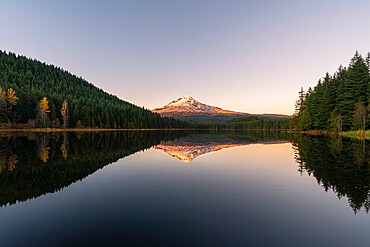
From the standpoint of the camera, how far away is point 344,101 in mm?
72438

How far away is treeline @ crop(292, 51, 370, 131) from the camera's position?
66.1 m

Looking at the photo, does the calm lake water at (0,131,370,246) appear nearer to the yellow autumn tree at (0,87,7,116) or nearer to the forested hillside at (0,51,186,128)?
the yellow autumn tree at (0,87,7,116)

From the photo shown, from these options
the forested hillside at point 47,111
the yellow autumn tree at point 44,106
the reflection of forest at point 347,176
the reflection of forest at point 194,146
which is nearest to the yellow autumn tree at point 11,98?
the forested hillside at point 47,111

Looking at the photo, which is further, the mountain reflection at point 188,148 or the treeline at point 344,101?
the treeline at point 344,101

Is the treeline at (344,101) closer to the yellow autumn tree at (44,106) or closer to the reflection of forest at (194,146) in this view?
the reflection of forest at (194,146)

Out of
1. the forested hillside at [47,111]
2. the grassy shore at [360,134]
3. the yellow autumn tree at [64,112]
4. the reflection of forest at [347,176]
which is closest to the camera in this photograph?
the reflection of forest at [347,176]

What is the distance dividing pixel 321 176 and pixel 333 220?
9.86 meters

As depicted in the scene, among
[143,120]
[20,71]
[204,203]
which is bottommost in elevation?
[204,203]

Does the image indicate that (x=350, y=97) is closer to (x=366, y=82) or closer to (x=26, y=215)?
(x=366, y=82)

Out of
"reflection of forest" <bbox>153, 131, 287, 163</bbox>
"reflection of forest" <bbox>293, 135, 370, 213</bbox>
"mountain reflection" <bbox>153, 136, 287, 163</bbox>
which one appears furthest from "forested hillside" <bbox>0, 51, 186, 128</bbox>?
"reflection of forest" <bbox>293, 135, 370, 213</bbox>

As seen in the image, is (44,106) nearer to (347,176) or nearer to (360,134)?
(347,176)

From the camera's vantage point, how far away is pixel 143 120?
17225cm

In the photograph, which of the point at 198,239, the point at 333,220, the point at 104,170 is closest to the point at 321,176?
the point at 333,220

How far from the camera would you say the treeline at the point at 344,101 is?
Answer: 66062mm
